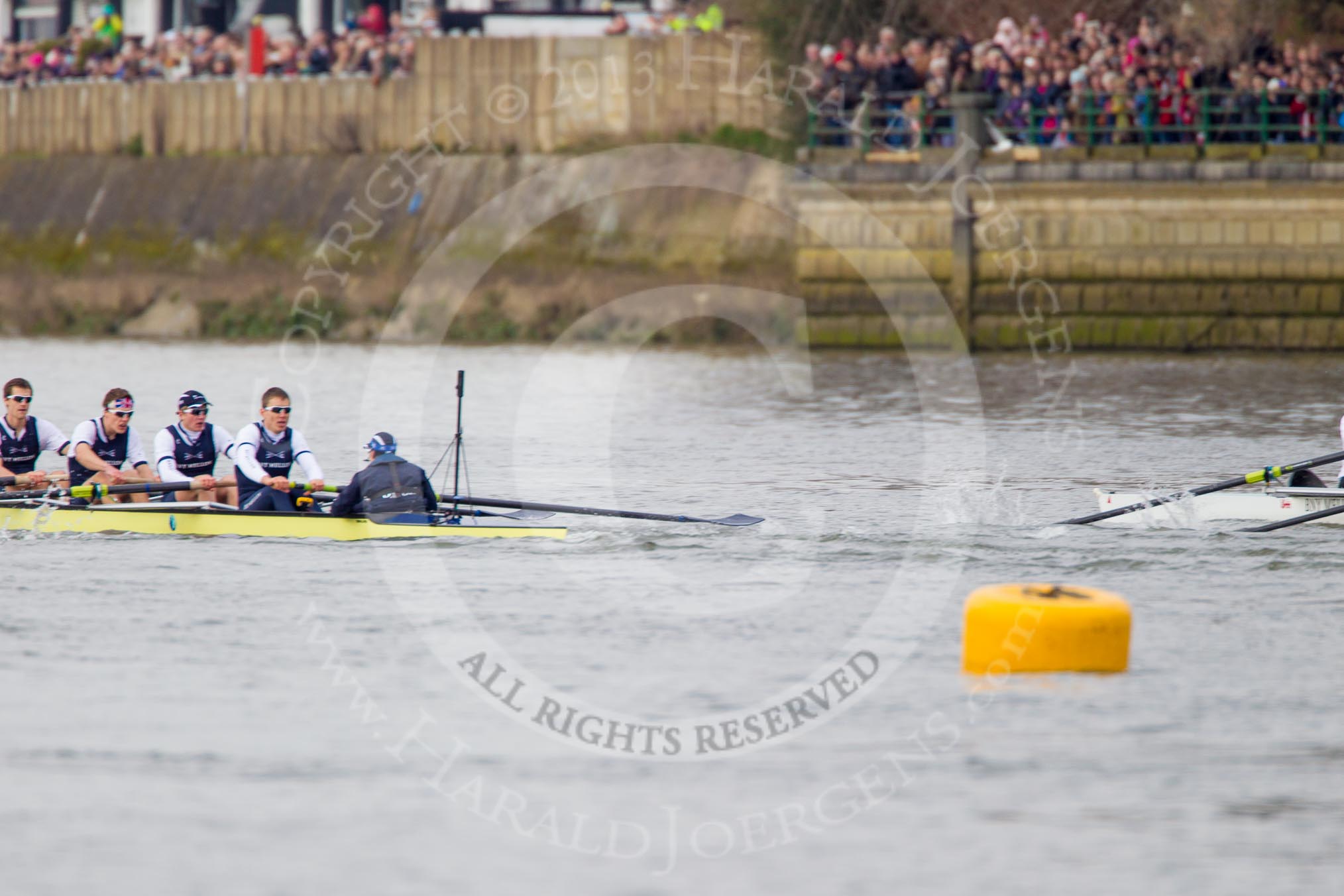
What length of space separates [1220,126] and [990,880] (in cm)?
2307

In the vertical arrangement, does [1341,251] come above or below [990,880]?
above

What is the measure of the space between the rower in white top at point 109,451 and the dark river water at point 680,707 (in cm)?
56

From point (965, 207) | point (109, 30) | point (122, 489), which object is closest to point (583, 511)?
point (122, 489)

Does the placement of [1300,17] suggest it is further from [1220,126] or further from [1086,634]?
[1086,634]

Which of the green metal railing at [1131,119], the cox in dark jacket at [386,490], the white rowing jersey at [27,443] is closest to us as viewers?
the cox in dark jacket at [386,490]

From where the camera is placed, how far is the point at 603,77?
37.9 m

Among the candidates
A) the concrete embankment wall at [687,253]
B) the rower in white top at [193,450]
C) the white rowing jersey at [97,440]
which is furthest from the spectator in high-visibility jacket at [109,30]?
the rower in white top at [193,450]

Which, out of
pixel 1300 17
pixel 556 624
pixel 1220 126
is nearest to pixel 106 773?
pixel 556 624

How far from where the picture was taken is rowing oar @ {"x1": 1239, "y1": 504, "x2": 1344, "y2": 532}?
16328mm

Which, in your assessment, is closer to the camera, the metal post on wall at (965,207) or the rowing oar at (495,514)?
the rowing oar at (495,514)

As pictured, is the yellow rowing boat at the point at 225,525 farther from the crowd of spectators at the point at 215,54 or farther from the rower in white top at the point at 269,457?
the crowd of spectators at the point at 215,54

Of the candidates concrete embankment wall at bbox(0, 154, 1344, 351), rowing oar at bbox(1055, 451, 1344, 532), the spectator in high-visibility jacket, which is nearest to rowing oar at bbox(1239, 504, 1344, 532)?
rowing oar at bbox(1055, 451, 1344, 532)

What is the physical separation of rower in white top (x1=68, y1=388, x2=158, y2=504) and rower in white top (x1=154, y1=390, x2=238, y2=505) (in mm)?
209

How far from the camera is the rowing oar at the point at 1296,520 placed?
1633 centimetres
